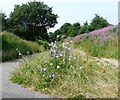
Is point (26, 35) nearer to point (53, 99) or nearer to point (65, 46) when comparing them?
point (65, 46)

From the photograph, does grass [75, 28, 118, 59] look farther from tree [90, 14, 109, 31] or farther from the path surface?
tree [90, 14, 109, 31]

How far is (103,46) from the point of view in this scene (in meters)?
10.9

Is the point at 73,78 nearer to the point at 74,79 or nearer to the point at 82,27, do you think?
the point at 74,79

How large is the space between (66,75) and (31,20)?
48.1 feet

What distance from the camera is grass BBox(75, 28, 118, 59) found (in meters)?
9.68

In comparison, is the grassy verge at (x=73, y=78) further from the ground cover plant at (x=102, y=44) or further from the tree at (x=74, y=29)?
the tree at (x=74, y=29)

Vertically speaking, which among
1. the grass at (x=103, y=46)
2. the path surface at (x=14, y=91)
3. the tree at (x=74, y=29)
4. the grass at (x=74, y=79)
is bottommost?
the path surface at (x=14, y=91)

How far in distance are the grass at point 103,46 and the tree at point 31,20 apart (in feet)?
27.3

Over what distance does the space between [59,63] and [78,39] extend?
6641 millimetres

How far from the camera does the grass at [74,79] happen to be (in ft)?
19.8

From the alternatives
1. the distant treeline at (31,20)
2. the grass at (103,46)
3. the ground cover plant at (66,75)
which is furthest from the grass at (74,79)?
the distant treeline at (31,20)

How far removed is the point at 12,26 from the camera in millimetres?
22719

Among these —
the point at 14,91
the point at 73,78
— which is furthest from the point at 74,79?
the point at 14,91

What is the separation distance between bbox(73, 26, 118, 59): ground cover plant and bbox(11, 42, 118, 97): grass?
6.54 feet
